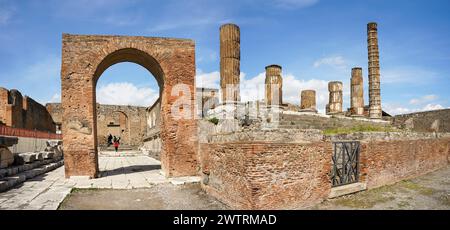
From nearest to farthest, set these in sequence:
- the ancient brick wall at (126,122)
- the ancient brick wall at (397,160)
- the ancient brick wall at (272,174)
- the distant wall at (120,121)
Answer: the ancient brick wall at (272,174)
the ancient brick wall at (397,160)
the distant wall at (120,121)
the ancient brick wall at (126,122)

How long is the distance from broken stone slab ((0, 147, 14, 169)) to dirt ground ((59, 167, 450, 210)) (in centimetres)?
241

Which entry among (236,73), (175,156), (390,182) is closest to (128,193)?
(175,156)

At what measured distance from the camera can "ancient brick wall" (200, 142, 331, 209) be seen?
515cm

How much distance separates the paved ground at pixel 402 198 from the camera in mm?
6320

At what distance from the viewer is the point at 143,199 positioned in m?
6.88

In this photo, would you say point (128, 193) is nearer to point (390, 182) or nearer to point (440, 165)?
point (390, 182)

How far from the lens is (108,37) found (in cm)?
944

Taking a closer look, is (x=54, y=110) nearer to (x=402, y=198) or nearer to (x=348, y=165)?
(x=348, y=165)

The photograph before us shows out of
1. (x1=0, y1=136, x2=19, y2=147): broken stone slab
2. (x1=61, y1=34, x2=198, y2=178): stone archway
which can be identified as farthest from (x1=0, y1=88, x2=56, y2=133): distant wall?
(x1=0, y1=136, x2=19, y2=147): broken stone slab

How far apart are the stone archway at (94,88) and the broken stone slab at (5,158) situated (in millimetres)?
1442

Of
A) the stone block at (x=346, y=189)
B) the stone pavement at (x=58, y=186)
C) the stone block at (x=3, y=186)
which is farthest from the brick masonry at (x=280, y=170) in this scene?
the stone block at (x=3, y=186)

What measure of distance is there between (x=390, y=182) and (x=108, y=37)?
31.5ft

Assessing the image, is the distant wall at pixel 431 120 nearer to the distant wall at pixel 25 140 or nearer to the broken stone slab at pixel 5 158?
the distant wall at pixel 25 140
